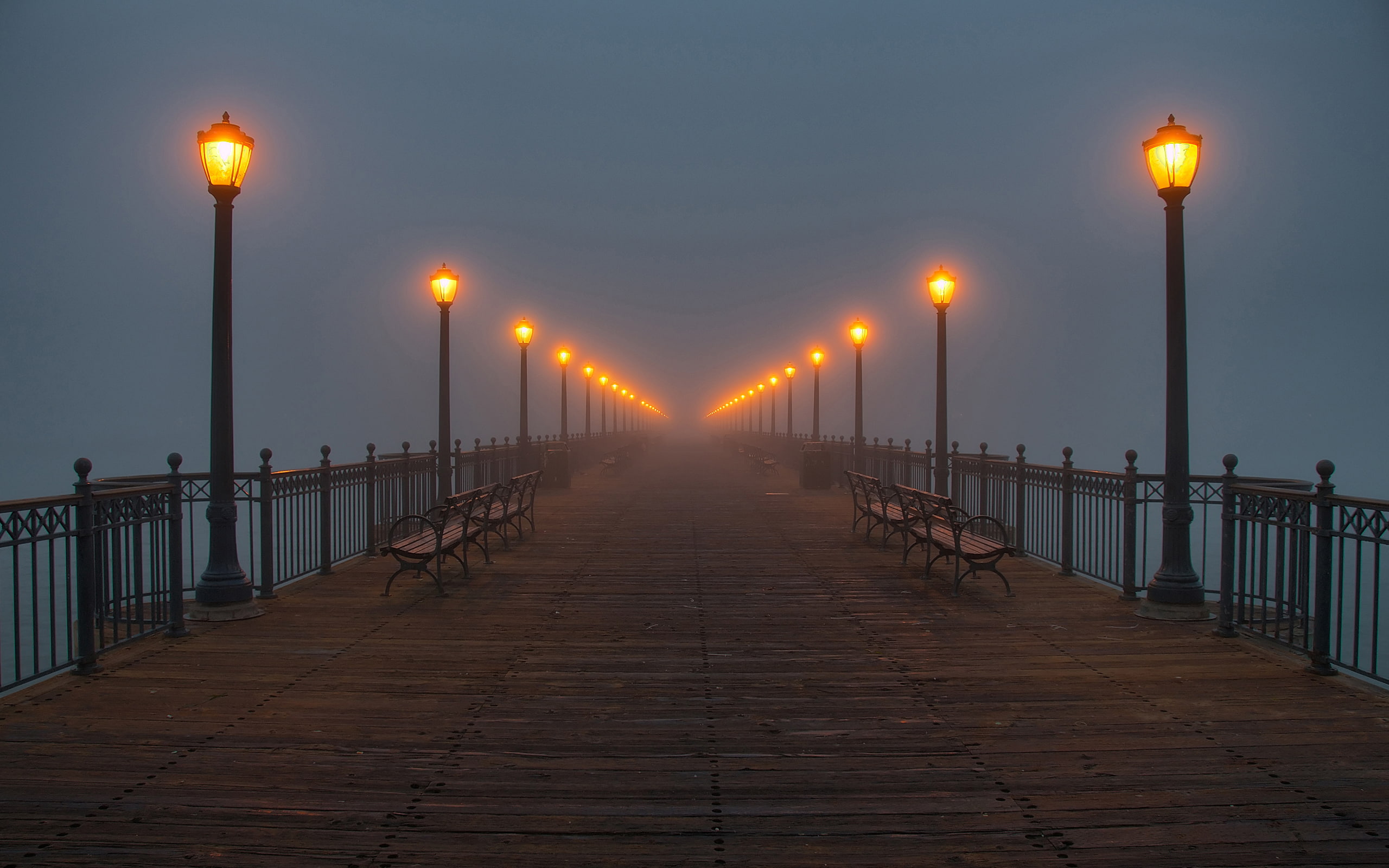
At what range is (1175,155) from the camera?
795 centimetres

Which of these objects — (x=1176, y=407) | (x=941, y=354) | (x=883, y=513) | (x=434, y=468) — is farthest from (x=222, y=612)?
(x=941, y=354)

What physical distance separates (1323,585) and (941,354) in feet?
28.6

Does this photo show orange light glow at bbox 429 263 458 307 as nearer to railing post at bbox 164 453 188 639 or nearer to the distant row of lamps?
the distant row of lamps

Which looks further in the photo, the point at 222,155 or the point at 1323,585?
the point at 222,155

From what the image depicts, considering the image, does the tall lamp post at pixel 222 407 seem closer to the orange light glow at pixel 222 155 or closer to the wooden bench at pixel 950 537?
the orange light glow at pixel 222 155

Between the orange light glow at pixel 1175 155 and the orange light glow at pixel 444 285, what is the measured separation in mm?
10521

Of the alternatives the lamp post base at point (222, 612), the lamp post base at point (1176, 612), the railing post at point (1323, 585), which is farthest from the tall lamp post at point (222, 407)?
the railing post at point (1323, 585)

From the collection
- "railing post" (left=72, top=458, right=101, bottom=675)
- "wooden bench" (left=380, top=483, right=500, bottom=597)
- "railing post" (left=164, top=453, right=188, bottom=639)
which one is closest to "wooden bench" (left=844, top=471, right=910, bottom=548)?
"wooden bench" (left=380, top=483, right=500, bottom=597)

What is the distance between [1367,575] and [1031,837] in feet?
271

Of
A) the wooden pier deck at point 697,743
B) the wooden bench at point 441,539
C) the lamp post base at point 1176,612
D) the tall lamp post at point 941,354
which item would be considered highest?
the tall lamp post at point 941,354

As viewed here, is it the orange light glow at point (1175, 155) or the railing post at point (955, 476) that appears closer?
the orange light glow at point (1175, 155)

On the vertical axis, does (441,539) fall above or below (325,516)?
below

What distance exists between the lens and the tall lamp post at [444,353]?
46.0 ft

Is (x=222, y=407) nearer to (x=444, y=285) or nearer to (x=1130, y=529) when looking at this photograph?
(x=444, y=285)
